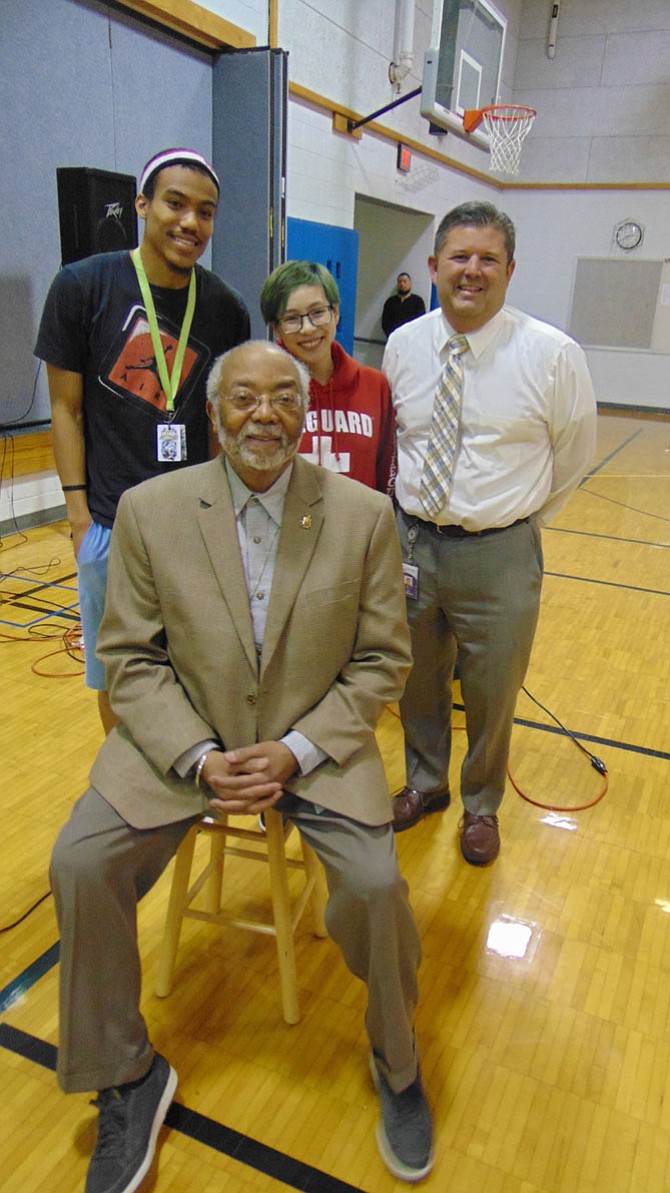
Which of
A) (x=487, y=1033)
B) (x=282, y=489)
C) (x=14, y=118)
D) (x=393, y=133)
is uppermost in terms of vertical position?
(x=393, y=133)

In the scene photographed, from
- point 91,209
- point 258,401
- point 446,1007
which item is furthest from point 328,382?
point 91,209

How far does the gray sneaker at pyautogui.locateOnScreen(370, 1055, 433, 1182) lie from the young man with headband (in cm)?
117

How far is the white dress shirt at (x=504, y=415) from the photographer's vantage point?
1.89m

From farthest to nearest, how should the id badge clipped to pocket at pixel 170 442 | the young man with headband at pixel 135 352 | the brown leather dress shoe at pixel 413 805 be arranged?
the brown leather dress shoe at pixel 413 805 < the id badge clipped to pocket at pixel 170 442 < the young man with headband at pixel 135 352

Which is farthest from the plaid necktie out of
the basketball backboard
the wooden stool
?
the basketball backboard

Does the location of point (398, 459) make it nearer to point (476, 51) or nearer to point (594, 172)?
point (476, 51)

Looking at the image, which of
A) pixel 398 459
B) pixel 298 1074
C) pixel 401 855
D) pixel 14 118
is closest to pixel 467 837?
pixel 401 855

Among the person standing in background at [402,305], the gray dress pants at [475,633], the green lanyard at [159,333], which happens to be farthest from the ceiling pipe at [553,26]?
the gray dress pants at [475,633]

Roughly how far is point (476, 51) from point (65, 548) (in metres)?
6.91

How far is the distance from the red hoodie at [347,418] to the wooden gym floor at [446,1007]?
1085mm

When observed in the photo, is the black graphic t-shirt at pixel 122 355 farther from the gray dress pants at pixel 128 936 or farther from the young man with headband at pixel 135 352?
the gray dress pants at pixel 128 936

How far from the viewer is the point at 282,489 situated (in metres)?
1.59

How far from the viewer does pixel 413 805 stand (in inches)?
94.0

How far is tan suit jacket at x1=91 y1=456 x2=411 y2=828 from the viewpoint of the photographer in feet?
4.92
